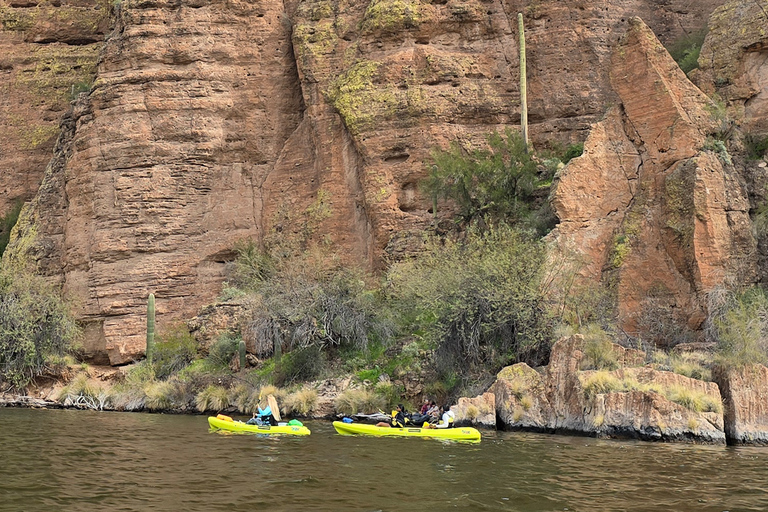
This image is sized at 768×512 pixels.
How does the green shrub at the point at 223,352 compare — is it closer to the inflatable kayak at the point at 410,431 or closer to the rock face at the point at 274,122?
the rock face at the point at 274,122

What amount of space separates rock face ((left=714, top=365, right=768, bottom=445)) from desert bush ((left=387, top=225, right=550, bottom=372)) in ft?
17.3

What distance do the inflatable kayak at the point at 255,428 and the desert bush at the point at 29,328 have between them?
10.5 meters

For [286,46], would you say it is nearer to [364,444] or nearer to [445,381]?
[445,381]

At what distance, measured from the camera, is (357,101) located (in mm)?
31641

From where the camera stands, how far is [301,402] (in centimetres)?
2438

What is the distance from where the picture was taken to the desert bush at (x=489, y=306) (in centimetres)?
2341

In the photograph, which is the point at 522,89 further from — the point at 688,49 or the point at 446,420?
the point at 446,420

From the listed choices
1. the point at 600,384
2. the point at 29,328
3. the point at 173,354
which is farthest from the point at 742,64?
the point at 29,328

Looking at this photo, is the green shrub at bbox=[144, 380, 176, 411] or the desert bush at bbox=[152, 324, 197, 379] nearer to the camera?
the green shrub at bbox=[144, 380, 176, 411]

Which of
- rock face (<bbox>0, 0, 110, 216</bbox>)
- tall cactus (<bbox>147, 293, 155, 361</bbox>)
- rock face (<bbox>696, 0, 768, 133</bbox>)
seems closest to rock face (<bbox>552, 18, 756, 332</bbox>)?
rock face (<bbox>696, 0, 768, 133</bbox>)

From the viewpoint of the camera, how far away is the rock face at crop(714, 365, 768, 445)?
18359 mm

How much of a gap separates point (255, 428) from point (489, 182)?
11775mm

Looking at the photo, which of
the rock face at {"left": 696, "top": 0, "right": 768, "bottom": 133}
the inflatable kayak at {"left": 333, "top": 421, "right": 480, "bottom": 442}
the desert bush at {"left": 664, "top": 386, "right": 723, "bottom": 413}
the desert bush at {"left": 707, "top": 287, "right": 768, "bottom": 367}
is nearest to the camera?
the desert bush at {"left": 664, "top": 386, "right": 723, "bottom": 413}

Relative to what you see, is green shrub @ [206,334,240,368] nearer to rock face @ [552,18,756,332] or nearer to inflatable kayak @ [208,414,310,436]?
inflatable kayak @ [208,414,310,436]
